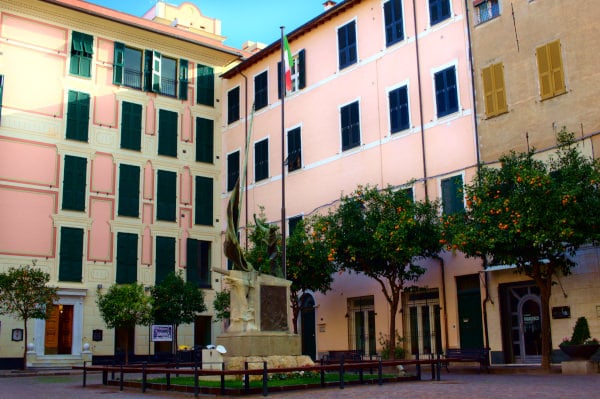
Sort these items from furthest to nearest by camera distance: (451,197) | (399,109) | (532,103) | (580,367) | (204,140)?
(204,140) < (399,109) < (451,197) < (532,103) < (580,367)

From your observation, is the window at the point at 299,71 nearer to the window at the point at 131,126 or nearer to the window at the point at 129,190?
the window at the point at 131,126

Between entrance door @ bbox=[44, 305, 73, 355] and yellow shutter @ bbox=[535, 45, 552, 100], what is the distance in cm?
2150

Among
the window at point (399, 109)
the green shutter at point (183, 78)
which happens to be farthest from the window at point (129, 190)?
the window at point (399, 109)

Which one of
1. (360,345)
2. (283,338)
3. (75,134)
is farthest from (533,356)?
(75,134)

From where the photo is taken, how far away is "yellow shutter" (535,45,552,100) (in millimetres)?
22531

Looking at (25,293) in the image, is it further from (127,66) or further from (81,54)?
(127,66)

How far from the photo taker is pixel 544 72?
22734mm

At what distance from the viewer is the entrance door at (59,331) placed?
101 feet

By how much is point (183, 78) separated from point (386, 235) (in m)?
18.1

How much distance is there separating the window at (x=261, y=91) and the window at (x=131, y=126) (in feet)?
18.9

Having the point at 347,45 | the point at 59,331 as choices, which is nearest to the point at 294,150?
the point at 347,45

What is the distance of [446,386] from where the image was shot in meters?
15.6

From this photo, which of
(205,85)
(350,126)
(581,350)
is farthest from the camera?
(205,85)

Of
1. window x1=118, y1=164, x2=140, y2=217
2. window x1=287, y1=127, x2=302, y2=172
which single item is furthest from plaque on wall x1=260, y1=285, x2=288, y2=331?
window x1=118, y1=164, x2=140, y2=217
